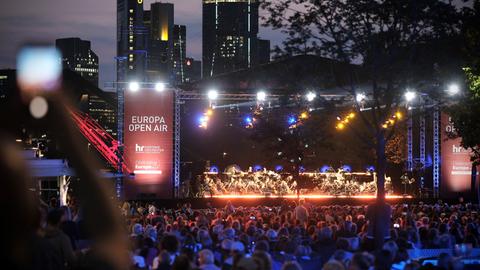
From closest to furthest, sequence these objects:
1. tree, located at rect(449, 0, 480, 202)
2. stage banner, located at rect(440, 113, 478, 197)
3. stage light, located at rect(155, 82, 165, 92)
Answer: tree, located at rect(449, 0, 480, 202) < stage light, located at rect(155, 82, 165, 92) < stage banner, located at rect(440, 113, 478, 197)

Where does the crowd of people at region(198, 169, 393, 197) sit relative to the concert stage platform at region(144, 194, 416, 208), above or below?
above

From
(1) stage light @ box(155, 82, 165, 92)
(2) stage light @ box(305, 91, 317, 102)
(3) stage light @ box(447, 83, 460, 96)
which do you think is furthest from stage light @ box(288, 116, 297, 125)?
(2) stage light @ box(305, 91, 317, 102)

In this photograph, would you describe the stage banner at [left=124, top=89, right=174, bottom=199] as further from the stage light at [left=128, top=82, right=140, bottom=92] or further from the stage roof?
the stage roof

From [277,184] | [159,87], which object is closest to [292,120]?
[277,184]

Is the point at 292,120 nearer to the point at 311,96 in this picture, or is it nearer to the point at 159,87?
the point at 159,87

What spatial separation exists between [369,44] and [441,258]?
8.98m

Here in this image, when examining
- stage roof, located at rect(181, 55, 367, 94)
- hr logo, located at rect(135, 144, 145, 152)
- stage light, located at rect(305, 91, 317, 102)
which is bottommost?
hr logo, located at rect(135, 144, 145, 152)

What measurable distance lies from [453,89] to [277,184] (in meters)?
18.0

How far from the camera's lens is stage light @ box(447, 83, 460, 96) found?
20138 mm

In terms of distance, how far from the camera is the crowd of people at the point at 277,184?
38.0 metres

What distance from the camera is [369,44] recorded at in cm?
1730

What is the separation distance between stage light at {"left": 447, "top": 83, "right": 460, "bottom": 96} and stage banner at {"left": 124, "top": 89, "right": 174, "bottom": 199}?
46.4 ft

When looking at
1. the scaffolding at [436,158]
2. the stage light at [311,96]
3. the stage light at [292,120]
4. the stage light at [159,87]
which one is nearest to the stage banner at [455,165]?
the scaffolding at [436,158]

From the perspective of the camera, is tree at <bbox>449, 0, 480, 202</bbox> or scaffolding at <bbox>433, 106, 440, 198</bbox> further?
scaffolding at <bbox>433, 106, 440, 198</bbox>
